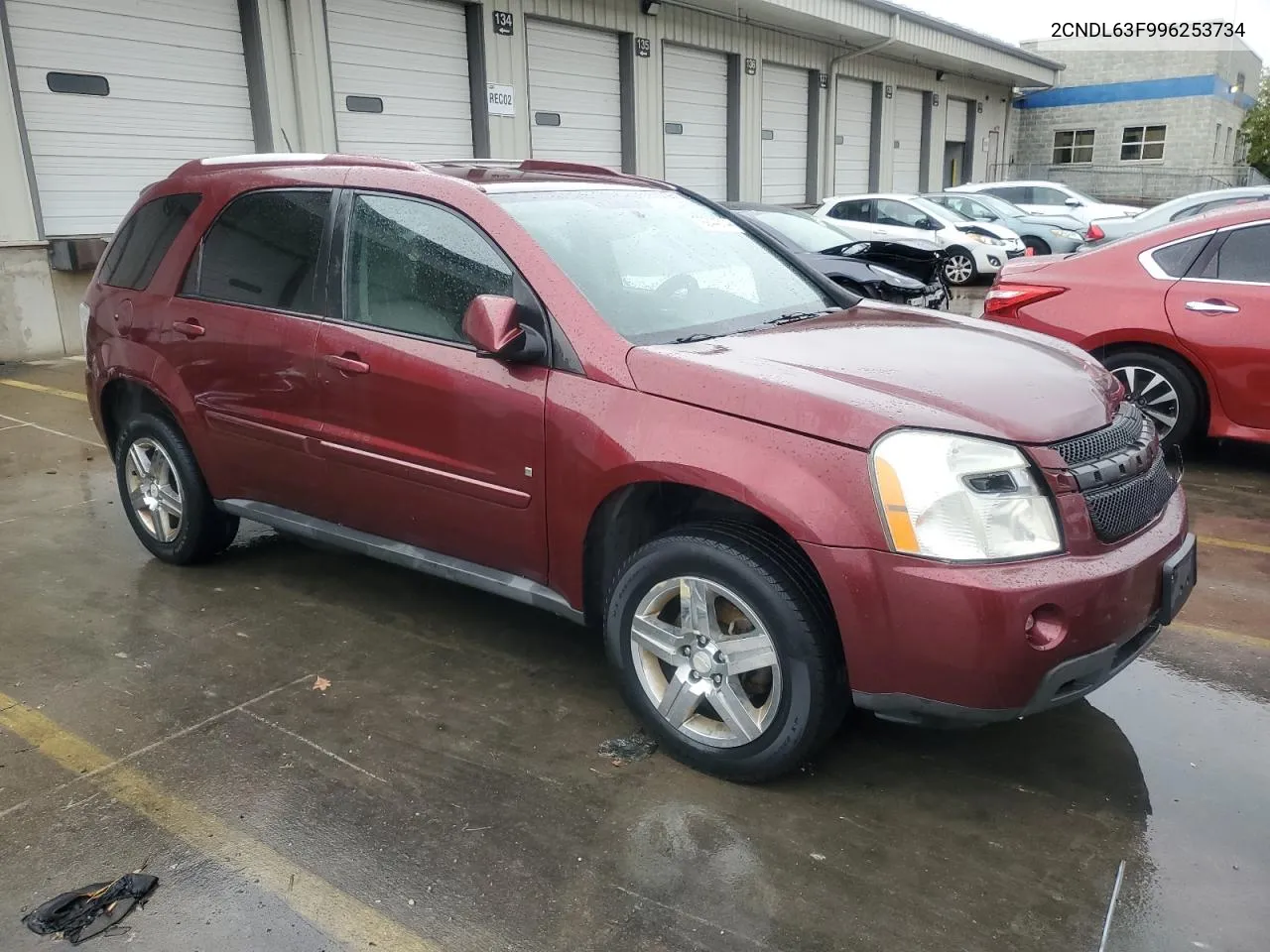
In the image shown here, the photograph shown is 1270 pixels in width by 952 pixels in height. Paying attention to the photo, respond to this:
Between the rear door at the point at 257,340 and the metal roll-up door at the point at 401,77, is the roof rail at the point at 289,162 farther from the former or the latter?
the metal roll-up door at the point at 401,77

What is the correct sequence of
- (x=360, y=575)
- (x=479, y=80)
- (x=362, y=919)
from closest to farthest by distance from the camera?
(x=362, y=919) < (x=360, y=575) < (x=479, y=80)

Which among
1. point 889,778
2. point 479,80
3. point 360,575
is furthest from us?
point 479,80

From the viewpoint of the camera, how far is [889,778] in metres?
3.12

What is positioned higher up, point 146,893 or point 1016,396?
point 1016,396

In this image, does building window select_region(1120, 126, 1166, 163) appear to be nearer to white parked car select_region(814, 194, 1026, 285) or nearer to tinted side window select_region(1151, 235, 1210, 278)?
white parked car select_region(814, 194, 1026, 285)

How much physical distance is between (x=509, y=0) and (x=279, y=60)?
3.89 metres

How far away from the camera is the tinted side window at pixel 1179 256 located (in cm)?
600

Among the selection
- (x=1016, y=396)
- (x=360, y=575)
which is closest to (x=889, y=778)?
(x=1016, y=396)

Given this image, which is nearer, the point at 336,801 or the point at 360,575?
the point at 336,801

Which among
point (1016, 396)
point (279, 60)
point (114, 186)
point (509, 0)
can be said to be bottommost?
point (1016, 396)

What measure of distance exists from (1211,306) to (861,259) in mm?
4519

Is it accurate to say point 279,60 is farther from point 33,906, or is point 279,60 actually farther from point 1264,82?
point 1264,82

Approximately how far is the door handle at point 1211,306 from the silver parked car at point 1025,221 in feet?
40.9

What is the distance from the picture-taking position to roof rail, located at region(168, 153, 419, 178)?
3.91 metres
